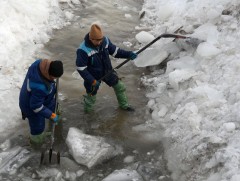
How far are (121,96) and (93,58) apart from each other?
102cm

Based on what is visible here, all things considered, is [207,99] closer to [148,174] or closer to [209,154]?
[209,154]

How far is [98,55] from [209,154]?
250 cm

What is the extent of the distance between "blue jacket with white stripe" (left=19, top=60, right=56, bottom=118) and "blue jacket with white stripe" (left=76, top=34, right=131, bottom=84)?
75cm

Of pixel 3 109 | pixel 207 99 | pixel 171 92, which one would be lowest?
pixel 3 109

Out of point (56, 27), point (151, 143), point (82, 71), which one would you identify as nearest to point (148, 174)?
point (151, 143)

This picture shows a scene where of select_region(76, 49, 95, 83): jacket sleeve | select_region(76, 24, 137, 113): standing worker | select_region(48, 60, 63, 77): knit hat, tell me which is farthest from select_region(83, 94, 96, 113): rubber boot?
select_region(48, 60, 63, 77): knit hat

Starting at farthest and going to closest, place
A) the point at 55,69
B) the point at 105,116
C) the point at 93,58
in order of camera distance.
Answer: the point at 105,116
the point at 93,58
the point at 55,69

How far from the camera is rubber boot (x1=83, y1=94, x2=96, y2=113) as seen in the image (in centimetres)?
643

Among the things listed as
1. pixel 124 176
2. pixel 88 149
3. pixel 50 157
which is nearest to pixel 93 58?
pixel 88 149

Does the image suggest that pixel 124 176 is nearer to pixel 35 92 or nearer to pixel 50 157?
pixel 50 157

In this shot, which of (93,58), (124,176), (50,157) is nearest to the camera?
(124,176)

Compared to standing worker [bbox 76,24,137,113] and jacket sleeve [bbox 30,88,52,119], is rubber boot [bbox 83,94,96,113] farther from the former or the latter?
jacket sleeve [bbox 30,88,52,119]

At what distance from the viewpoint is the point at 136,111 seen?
263 inches

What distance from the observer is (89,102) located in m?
6.46
